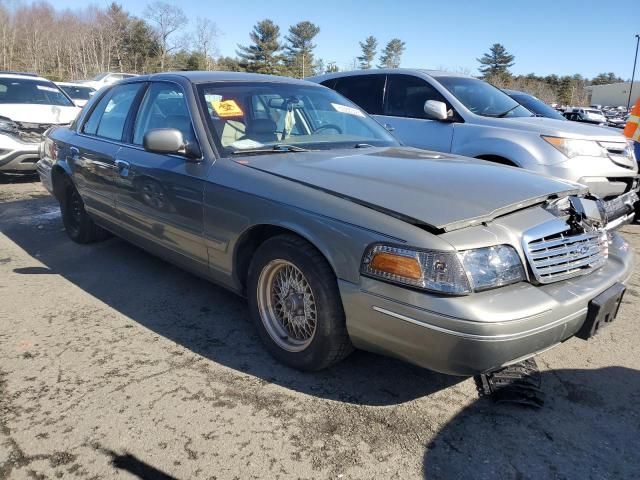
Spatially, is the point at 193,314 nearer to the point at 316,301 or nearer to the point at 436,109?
the point at 316,301

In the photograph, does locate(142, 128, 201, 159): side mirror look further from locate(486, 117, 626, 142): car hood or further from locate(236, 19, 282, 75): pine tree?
locate(236, 19, 282, 75): pine tree

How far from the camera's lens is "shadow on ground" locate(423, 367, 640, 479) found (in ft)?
7.20

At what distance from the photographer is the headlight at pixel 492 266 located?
224 centimetres

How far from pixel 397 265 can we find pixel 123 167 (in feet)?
8.47

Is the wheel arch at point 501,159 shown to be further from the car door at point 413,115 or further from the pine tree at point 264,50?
the pine tree at point 264,50

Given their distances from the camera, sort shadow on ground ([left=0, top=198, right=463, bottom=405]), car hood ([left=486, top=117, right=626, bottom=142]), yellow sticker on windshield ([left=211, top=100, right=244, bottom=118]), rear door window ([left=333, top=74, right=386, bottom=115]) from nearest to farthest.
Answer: shadow on ground ([left=0, top=198, right=463, bottom=405]) → yellow sticker on windshield ([left=211, top=100, right=244, bottom=118]) → car hood ([left=486, top=117, right=626, bottom=142]) → rear door window ([left=333, top=74, right=386, bottom=115])

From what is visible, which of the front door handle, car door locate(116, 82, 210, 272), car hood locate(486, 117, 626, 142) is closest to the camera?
car door locate(116, 82, 210, 272)

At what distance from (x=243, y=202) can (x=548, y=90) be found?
61.1 m

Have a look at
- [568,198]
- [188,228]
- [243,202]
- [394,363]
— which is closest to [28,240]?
[188,228]

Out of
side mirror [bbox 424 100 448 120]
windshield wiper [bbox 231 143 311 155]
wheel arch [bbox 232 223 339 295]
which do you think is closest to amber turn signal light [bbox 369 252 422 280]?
wheel arch [bbox 232 223 339 295]

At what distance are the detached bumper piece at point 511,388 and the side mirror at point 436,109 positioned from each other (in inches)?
142

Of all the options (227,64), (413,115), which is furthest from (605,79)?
(413,115)

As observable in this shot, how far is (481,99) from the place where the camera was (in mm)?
6215

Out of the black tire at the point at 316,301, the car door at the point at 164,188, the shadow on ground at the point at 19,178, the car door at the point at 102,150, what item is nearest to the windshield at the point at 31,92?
the shadow on ground at the point at 19,178
